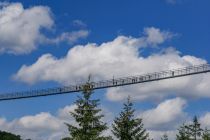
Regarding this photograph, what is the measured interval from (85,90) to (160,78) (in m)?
41.6

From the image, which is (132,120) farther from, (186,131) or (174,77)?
(174,77)

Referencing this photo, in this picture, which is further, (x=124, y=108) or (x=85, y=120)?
(x=124, y=108)

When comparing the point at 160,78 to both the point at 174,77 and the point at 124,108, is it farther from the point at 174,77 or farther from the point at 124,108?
the point at 124,108

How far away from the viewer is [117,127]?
59.0 metres

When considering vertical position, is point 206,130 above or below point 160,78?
below

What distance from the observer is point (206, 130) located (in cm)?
8138

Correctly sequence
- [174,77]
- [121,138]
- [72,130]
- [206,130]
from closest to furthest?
[72,130], [121,138], [206,130], [174,77]

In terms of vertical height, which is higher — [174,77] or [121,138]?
[174,77]

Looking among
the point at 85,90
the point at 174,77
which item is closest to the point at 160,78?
the point at 174,77

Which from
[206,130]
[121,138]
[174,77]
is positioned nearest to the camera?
[121,138]

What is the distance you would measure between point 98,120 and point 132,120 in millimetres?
9157

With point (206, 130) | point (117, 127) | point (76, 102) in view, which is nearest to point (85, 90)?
point (76, 102)

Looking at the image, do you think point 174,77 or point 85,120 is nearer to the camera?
point 85,120

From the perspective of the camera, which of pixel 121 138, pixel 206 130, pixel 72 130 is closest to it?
pixel 72 130
